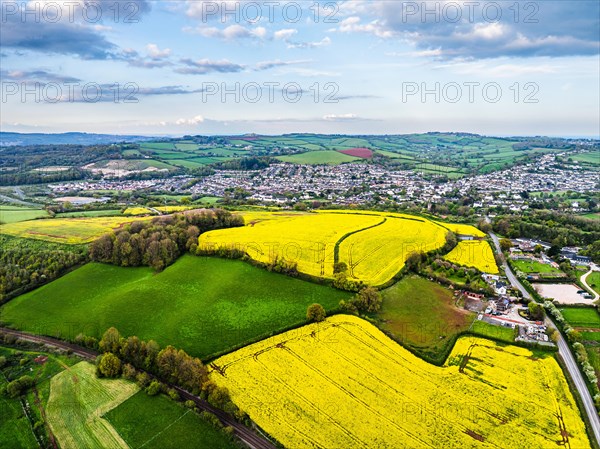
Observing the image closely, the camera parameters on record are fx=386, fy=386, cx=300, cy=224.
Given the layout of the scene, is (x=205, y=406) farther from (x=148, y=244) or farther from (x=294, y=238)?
(x=294, y=238)

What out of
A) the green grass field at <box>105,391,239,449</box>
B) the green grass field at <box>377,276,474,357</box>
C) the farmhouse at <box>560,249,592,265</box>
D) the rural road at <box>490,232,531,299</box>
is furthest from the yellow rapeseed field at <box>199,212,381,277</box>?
the farmhouse at <box>560,249,592,265</box>

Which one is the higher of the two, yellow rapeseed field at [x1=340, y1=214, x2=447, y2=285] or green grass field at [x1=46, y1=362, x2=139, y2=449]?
yellow rapeseed field at [x1=340, y1=214, x2=447, y2=285]

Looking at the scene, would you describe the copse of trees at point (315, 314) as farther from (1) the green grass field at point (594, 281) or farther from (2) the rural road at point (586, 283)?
(1) the green grass field at point (594, 281)

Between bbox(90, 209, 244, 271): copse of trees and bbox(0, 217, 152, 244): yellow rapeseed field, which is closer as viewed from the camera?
bbox(90, 209, 244, 271): copse of trees

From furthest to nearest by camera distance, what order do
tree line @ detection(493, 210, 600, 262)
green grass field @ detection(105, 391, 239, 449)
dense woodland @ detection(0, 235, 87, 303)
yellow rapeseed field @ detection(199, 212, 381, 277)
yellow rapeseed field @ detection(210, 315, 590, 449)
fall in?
1. tree line @ detection(493, 210, 600, 262)
2. yellow rapeseed field @ detection(199, 212, 381, 277)
3. dense woodland @ detection(0, 235, 87, 303)
4. green grass field @ detection(105, 391, 239, 449)
5. yellow rapeseed field @ detection(210, 315, 590, 449)

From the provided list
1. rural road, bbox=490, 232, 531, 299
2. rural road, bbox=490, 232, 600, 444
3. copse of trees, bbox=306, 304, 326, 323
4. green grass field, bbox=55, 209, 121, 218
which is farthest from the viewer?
green grass field, bbox=55, 209, 121, 218

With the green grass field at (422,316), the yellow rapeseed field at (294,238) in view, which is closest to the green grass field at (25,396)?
the yellow rapeseed field at (294,238)

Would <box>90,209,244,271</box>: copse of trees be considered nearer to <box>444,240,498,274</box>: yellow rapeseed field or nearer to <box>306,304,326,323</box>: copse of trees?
<box>306,304,326,323</box>: copse of trees

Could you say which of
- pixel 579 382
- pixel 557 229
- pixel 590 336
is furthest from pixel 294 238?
pixel 557 229

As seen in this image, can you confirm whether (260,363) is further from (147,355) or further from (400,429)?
(400,429)
